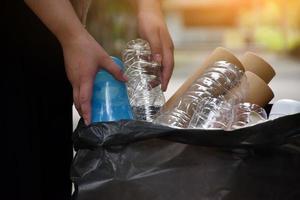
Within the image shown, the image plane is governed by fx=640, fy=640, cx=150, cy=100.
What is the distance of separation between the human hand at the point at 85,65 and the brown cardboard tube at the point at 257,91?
36 cm

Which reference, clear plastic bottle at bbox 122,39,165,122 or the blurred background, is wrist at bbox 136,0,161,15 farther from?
the blurred background

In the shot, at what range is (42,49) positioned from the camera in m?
1.76

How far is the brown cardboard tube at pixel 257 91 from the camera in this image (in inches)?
64.6

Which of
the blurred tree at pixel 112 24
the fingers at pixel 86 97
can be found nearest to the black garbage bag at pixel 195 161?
the fingers at pixel 86 97

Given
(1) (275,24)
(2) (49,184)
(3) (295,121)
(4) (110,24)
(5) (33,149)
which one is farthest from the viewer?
(1) (275,24)

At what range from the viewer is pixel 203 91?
1.57m

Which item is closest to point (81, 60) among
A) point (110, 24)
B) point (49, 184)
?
point (49, 184)

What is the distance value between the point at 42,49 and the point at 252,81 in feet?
1.90

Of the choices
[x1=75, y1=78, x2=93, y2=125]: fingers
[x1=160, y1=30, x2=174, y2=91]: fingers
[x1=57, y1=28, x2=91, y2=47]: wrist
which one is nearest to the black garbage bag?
[x1=75, y1=78, x2=93, y2=125]: fingers

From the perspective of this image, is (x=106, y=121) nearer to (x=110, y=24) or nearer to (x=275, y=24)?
(x=110, y=24)

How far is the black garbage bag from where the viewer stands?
1.34 metres

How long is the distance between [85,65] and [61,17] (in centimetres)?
13

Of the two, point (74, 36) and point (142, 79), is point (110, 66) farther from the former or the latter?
point (142, 79)

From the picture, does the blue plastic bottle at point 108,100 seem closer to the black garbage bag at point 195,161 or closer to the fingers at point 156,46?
the black garbage bag at point 195,161
